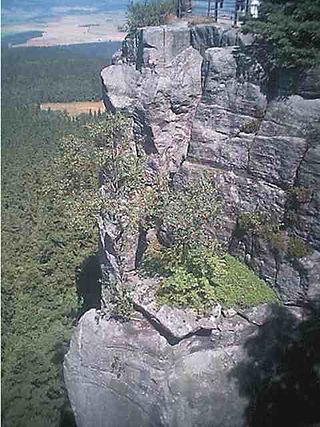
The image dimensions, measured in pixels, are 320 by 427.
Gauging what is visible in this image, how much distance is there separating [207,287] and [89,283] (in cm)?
327

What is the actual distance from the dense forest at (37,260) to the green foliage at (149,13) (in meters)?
0.61

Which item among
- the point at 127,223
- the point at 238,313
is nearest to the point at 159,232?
the point at 127,223

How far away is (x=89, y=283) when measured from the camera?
9.04 m

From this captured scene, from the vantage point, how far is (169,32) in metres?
7.53

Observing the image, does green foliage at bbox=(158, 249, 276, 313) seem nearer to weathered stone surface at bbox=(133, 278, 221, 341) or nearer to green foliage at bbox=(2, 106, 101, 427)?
weathered stone surface at bbox=(133, 278, 221, 341)

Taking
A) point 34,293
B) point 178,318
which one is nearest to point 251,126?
point 178,318

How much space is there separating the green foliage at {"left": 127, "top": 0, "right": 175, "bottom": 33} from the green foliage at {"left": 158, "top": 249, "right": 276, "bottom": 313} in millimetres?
3475

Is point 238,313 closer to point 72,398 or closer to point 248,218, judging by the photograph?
point 248,218

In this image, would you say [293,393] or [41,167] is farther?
[41,167]

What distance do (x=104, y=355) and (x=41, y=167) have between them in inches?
350

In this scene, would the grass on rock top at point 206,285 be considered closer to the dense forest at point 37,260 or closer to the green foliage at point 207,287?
the green foliage at point 207,287

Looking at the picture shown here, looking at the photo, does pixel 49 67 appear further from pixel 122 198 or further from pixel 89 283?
pixel 89 283

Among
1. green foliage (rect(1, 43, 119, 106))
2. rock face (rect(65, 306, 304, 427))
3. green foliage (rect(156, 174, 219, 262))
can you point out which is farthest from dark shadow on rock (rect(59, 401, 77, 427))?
green foliage (rect(1, 43, 119, 106))

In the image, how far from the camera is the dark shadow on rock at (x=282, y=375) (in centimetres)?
592
